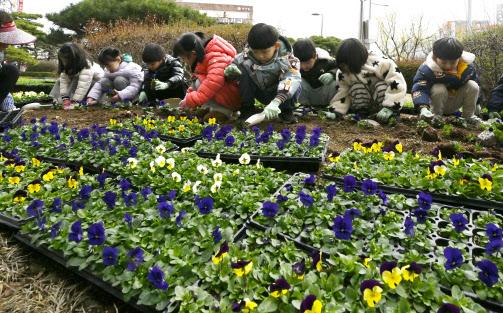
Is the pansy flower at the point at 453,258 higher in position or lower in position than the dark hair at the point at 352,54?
lower

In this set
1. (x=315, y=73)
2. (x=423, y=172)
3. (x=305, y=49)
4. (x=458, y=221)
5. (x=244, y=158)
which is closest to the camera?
(x=458, y=221)

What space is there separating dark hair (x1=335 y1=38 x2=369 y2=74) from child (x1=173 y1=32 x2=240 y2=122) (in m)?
1.12

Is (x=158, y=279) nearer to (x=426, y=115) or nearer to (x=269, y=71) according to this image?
(x=269, y=71)

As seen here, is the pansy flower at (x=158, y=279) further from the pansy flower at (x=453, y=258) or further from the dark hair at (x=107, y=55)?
the dark hair at (x=107, y=55)

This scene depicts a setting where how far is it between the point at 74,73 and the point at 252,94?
10.0ft

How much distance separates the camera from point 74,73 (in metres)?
5.05

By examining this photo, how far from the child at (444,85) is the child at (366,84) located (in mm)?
222

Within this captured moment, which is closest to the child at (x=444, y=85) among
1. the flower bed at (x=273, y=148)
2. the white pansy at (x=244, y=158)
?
the flower bed at (x=273, y=148)

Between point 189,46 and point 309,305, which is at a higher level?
point 189,46

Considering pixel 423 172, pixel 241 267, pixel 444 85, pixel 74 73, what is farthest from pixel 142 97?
pixel 241 267

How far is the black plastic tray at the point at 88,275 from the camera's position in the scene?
42.8 inches

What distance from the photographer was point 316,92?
13.8 feet

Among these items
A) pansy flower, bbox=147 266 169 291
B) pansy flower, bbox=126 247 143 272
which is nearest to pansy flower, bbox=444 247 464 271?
pansy flower, bbox=147 266 169 291

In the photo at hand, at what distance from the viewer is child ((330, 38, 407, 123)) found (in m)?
3.31
